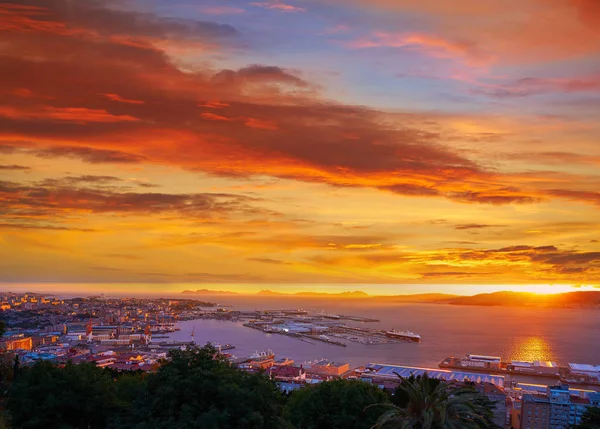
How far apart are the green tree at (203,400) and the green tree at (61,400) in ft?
5.68

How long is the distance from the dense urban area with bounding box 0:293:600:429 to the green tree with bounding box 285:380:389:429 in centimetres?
4

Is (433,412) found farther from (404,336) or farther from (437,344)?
(404,336)

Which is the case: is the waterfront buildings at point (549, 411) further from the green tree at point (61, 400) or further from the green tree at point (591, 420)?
the green tree at point (61, 400)

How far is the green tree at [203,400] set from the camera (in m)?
5.90

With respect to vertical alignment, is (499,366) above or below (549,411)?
below

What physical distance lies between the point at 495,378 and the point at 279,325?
3533 cm

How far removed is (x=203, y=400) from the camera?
630cm

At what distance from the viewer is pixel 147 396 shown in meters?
6.41

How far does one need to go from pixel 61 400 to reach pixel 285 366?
22486mm

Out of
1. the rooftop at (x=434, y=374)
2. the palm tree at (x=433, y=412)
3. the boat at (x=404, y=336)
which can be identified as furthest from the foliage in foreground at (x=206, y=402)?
the boat at (x=404, y=336)

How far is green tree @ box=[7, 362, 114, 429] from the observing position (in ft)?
24.4

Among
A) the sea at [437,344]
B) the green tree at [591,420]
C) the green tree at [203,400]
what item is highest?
the green tree at [203,400]

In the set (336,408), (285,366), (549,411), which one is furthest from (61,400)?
(285,366)

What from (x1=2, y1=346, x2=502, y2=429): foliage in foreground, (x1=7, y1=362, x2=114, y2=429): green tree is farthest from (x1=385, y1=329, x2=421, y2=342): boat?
(x1=7, y1=362, x2=114, y2=429): green tree
